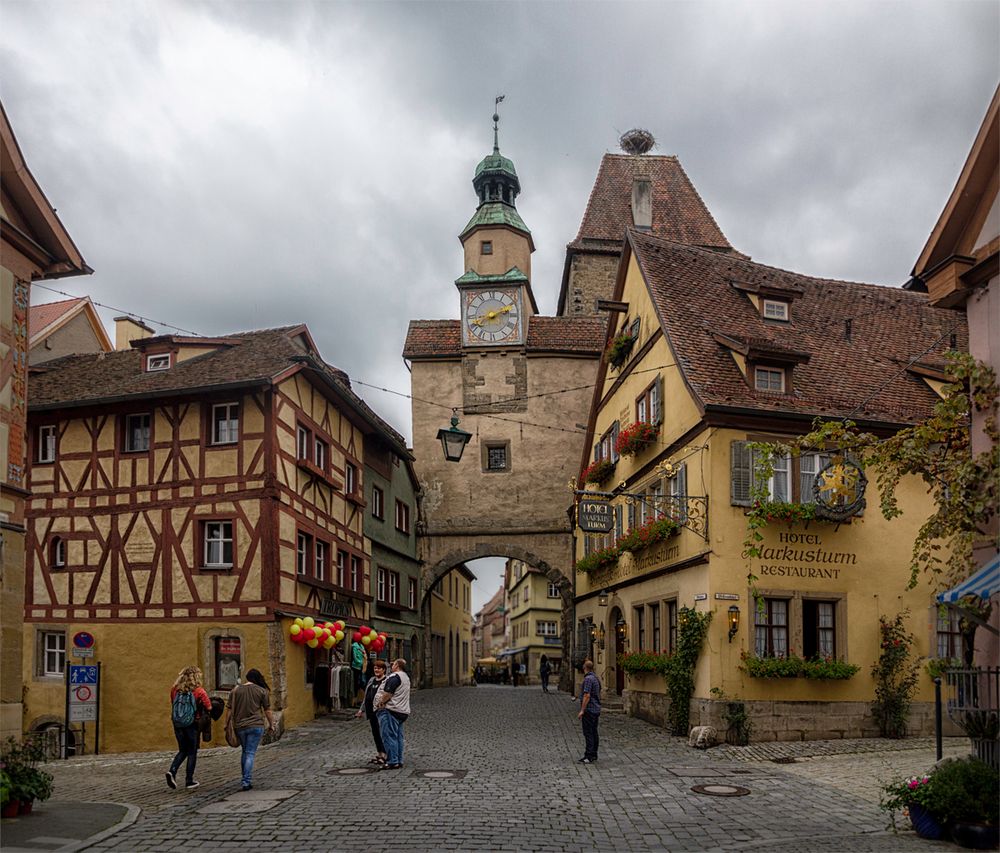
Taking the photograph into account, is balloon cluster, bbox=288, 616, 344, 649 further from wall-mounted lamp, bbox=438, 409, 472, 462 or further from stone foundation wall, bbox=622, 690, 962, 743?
stone foundation wall, bbox=622, 690, 962, 743

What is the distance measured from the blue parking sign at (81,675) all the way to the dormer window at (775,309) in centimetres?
1504

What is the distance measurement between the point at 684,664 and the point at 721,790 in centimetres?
600

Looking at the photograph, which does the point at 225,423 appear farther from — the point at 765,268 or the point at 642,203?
the point at 642,203

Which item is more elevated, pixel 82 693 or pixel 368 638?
pixel 368 638

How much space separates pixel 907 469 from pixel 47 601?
1859 centimetres

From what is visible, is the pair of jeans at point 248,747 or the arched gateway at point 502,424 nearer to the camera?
the pair of jeans at point 248,747

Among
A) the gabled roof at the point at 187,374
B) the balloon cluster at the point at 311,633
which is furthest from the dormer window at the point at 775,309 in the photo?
the balloon cluster at the point at 311,633

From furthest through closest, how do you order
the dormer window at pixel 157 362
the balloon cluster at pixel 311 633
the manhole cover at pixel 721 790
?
the dormer window at pixel 157 362
the balloon cluster at pixel 311 633
the manhole cover at pixel 721 790

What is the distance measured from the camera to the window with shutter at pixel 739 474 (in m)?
19.5

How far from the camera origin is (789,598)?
1941cm

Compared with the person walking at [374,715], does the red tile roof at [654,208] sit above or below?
above

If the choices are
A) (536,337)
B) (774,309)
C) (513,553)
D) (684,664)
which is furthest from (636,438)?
(536,337)

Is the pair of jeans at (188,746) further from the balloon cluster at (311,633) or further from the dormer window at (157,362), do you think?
the dormer window at (157,362)

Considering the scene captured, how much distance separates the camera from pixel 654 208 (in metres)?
49.1
